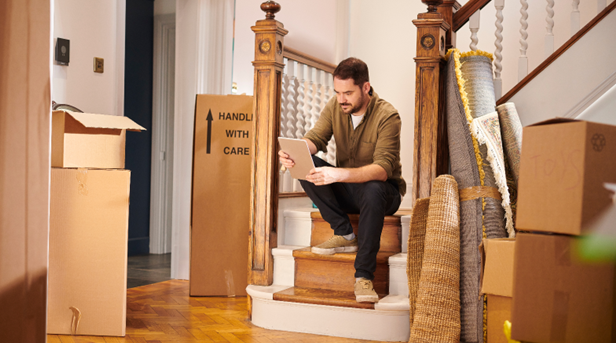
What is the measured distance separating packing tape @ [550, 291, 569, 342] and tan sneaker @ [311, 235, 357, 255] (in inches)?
57.4

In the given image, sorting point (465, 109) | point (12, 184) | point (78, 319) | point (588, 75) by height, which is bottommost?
point (78, 319)

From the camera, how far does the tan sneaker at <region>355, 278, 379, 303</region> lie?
216cm

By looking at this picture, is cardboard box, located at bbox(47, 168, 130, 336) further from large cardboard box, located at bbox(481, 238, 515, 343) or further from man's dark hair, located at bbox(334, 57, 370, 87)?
large cardboard box, located at bbox(481, 238, 515, 343)

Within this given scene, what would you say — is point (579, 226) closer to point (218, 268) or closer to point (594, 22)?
point (594, 22)

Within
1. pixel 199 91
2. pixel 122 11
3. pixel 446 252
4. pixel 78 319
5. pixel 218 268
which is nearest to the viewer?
pixel 446 252

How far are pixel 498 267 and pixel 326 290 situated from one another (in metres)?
0.95

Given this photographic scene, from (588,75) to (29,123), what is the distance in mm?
2550

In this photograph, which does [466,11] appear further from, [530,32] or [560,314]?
[560,314]

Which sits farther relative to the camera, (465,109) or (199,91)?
(199,91)

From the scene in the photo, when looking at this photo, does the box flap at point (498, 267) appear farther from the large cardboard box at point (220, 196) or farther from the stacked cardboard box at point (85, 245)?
the large cardboard box at point (220, 196)

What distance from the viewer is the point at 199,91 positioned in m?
3.53

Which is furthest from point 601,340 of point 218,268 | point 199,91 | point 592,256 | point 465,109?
point 199,91

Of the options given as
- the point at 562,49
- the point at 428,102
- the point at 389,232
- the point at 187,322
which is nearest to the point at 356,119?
the point at 428,102

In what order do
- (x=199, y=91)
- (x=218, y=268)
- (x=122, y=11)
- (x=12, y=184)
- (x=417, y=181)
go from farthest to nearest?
(x=199, y=91), (x=122, y=11), (x=218, y=268), (x=417, y=181), (x=12, y=184)
